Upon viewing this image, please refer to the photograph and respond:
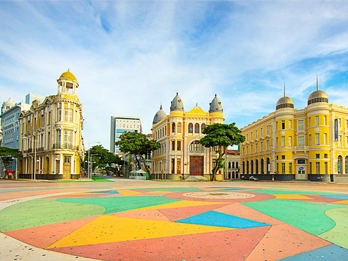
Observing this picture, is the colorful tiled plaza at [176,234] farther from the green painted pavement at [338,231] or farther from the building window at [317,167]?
the building window at [317,167]

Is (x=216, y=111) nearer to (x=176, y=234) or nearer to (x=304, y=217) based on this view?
(x=304, y=217)

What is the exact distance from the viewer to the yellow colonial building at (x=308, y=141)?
59.7 metres

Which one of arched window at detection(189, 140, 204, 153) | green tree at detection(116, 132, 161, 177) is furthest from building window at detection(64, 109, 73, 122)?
arched window at detection(189, 140, 204, 153)

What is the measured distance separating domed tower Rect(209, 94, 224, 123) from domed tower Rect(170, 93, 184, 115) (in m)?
6.89

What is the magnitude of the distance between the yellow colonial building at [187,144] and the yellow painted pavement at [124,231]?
5592cm

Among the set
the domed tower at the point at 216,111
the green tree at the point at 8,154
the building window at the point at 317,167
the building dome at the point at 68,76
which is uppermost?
the building dome at the point at 68,76

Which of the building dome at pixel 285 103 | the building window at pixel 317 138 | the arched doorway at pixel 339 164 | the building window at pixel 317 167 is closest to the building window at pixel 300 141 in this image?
the building window at pixel 317 138

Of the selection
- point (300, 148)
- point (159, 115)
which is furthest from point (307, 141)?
point (159, 115)

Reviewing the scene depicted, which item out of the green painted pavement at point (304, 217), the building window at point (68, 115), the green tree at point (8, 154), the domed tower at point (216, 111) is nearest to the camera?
the green painted pavement at point (304, 217)

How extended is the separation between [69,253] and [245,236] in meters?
4.75

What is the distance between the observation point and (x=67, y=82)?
185 feet

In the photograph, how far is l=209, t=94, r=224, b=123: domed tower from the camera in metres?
68.2

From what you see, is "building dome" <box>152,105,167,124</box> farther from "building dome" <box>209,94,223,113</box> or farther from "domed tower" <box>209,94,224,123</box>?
"building dome" <box>209,94,223,113</box>

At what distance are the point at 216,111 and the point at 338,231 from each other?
60532mm
